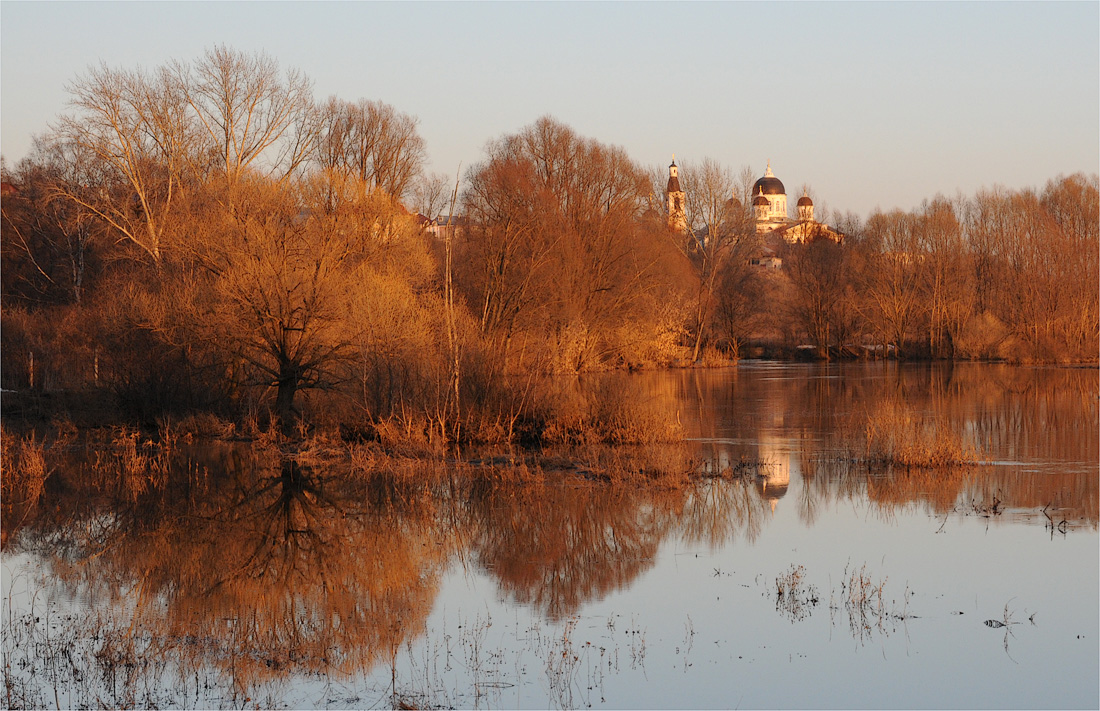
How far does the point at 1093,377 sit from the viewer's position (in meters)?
36.3

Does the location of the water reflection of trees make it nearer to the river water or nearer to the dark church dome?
the river water

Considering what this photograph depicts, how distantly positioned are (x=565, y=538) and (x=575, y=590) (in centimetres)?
191

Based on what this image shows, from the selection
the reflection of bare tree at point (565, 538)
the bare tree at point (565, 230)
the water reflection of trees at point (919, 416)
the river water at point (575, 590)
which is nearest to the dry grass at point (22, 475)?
the river water at point (575, 590)

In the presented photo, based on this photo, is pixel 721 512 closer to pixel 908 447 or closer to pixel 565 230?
pixel 908 447

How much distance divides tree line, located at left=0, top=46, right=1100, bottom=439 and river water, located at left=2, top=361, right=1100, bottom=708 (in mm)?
3846

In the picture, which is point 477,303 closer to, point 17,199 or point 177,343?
point 177,343

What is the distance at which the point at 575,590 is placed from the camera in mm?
9109

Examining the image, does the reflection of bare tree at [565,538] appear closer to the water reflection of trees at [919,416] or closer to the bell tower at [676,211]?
the water reflection of trees at [919,416]

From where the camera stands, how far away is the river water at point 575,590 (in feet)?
22.4

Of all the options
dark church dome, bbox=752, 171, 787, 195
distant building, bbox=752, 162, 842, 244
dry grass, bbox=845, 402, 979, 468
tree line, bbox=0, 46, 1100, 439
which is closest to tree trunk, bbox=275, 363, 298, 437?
tree line, bbox=0, 46, 1100, 439

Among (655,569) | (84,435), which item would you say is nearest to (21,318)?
(84,435)

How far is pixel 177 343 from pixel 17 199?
22.6 metres

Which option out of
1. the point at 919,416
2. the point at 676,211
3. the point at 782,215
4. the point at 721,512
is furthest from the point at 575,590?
the point at 782,215

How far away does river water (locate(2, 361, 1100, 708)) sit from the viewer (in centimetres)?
684
